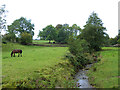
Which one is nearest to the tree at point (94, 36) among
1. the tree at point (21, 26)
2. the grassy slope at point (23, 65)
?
the grassy slope at point (23, 65)

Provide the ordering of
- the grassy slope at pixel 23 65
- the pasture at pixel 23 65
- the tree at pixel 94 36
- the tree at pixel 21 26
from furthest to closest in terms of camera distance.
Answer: the tree at pixel 21 26 → the tree at pixel 94 36 → the grassy slope at pixel 23 65 → the pasture at pixel 23 65

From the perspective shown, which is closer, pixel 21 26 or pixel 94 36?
pixel 94 36

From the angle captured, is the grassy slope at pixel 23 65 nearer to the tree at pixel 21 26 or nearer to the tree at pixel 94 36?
the tree at pixel 94 36

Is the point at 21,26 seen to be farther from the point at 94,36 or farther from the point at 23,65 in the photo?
the point at 23,65

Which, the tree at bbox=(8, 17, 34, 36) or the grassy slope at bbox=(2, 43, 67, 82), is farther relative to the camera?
the tree at bbox=(8, 17, 34, 36)

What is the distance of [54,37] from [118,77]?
67717 mm

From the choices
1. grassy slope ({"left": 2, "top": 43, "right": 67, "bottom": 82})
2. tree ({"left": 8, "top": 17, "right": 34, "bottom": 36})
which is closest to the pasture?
grassy slope ({"left": 2, "top": 43, "right": 67, "bottom": 82})

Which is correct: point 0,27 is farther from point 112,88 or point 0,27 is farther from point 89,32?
point 112,88

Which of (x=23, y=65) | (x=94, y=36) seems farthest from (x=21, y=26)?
(x=23, y=65)

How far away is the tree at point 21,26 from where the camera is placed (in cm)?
6800

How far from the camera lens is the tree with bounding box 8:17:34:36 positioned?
6800 cm

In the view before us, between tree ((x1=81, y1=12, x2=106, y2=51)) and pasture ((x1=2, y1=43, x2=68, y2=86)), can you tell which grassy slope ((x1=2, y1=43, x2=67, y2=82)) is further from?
tree ((x1=81, y1=12, x2=106, y2=51))

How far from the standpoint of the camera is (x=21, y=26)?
2881 inches

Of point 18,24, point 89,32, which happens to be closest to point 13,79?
point 89,32
